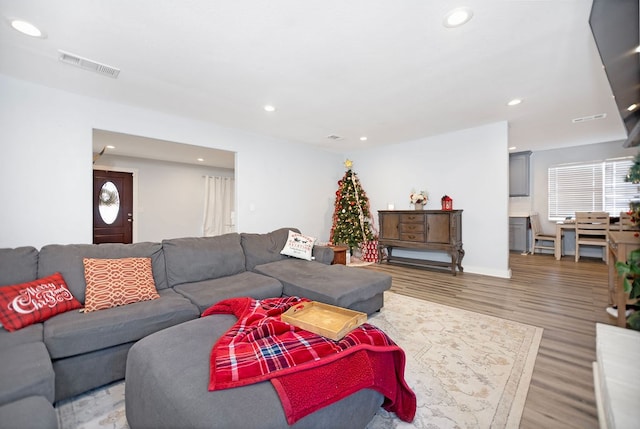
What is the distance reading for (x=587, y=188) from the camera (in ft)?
19.0

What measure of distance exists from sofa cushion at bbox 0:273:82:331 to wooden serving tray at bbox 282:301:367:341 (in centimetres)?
162

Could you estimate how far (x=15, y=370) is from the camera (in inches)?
48.4

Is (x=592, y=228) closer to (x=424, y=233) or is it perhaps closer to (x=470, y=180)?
(x=470, y=180)

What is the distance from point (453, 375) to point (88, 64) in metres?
4.09

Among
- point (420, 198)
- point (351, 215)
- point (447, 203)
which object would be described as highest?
point (420, 198)

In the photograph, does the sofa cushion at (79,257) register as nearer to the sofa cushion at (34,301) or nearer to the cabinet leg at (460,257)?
the sofa cushion at (34,301)

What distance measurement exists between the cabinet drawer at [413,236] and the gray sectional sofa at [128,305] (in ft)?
7.60

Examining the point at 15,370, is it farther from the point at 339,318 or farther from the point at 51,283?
the point at 339,318

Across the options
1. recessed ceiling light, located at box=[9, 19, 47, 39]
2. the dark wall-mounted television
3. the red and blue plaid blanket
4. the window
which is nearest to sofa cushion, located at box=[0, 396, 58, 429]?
the red and blue plaid blanket

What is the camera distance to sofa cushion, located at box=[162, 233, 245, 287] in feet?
8.81

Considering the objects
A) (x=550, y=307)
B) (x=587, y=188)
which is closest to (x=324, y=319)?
(x=550, y=307)

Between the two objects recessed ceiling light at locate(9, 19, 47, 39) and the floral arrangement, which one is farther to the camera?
the floral arrangement

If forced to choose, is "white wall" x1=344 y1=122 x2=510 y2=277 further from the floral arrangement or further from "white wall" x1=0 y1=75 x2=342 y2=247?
"white wall" x1=0 y1=75 x2=342 y2=247

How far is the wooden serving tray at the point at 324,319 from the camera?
1.49m
